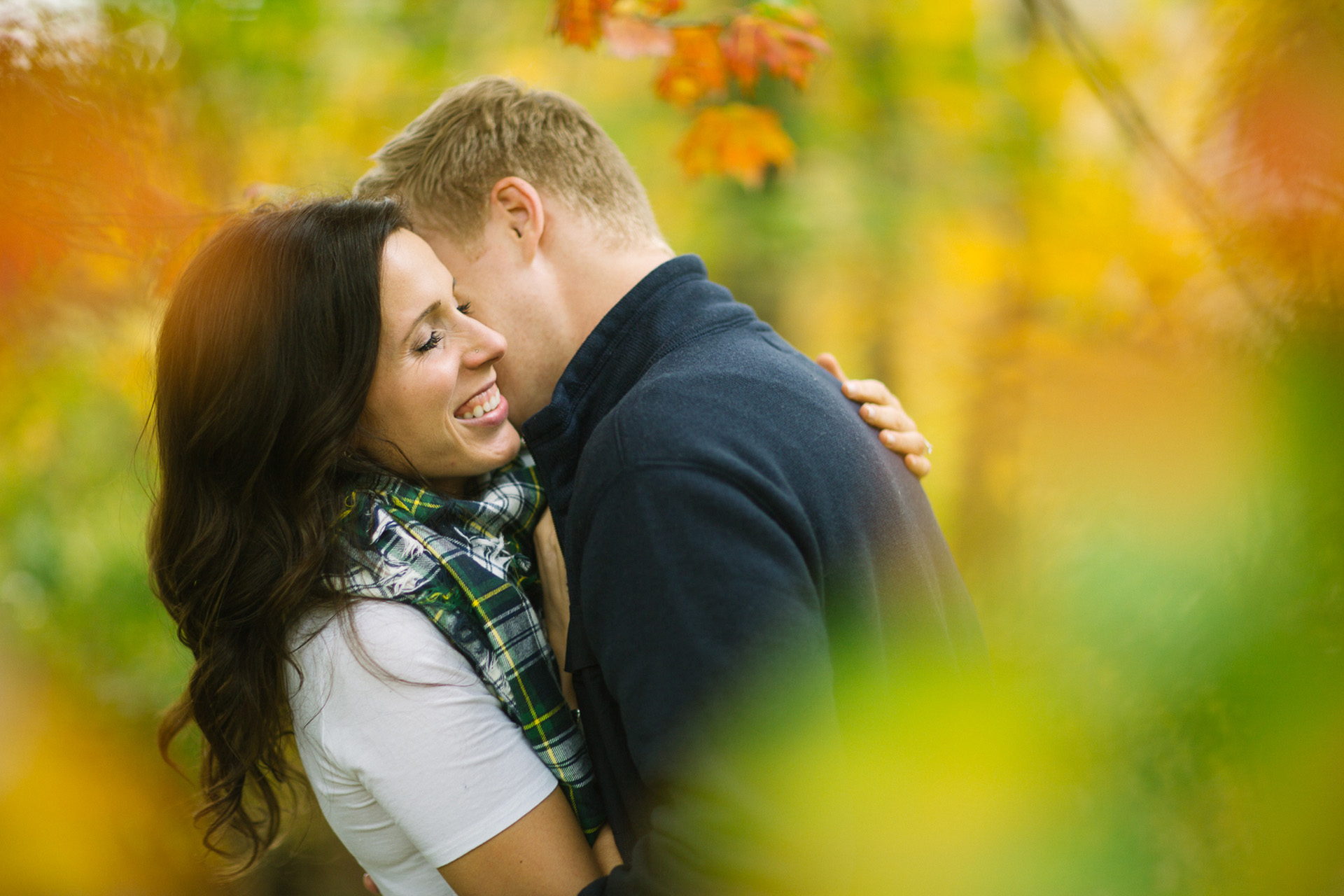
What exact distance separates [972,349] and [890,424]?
12.4 ft

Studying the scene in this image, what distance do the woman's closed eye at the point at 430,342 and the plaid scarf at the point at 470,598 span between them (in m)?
0.25

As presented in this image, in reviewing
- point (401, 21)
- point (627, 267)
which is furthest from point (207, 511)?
point (401, 21)

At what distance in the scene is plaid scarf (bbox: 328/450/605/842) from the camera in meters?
1.51

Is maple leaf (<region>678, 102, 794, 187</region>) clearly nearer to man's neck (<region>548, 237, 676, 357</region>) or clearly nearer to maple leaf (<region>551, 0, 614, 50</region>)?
maple leaf (<region>551, 0, 614, 50</region>)

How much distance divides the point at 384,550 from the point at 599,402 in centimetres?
46

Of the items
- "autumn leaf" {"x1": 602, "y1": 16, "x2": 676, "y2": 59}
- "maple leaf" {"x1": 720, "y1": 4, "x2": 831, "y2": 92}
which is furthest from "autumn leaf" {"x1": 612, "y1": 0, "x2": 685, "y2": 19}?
"maple leaf" {"x1": 720, "y1": 4, "x2": 831, "y2": 92}

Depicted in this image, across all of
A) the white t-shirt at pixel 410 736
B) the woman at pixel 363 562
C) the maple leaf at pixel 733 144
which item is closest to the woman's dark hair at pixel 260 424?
the woman at pixel 363 562

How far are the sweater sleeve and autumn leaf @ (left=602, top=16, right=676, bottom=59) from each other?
143 cm

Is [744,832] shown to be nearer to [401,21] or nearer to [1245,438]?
[1245,438]

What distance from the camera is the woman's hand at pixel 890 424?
1.73m

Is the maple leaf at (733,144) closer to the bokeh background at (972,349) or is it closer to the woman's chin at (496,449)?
the bokeh background at (972,349)

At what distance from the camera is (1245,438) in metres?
0.97

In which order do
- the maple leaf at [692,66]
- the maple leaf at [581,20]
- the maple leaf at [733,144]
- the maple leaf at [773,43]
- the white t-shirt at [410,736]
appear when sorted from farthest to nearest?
the maple leaf at [733,144] → the maple leaf at [692,66] → the maple leaf at [773,43] → the maple leaf at [581,20] → the white t-shirt at [410,736]

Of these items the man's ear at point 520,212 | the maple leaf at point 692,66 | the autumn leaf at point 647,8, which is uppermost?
the autumn leaf at point 647,8
